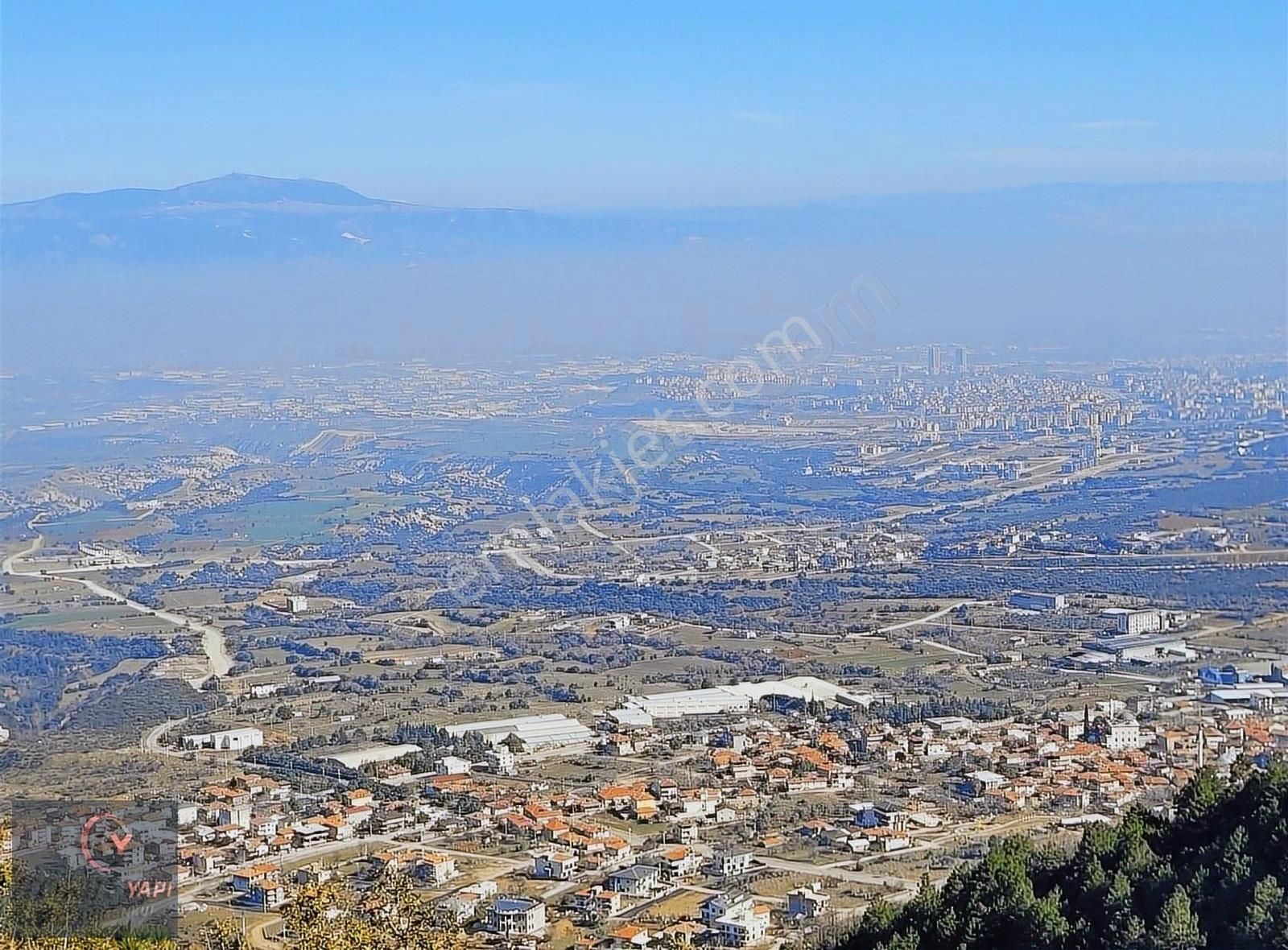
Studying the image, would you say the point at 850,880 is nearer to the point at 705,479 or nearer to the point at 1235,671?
the point at 1235,671

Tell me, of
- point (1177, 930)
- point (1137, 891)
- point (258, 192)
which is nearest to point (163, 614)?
point (1137, 891)

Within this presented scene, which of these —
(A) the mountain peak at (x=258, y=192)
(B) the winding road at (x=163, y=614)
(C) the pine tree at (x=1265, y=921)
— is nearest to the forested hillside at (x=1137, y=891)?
(C) the pine tree at (x=1265, y=921)

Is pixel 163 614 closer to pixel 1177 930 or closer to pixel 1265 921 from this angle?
pixel 1177 930

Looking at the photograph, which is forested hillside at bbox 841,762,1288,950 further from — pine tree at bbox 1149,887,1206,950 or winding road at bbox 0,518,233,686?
winding road at bbox 0,518,233,686

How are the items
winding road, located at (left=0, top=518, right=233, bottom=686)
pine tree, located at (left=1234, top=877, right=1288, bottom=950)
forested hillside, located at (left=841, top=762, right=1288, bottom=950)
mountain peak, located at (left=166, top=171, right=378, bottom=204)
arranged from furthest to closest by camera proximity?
1. mountain peak, located at (left=166, top=171, right=378, bottom=204)
2. winding road, located at (left=0, top=518, right=233, bottom=686)
3. forested hillside, located at (left=841, top=762, right=1288, bottom=950)
4. pine tree, located at (left=1234, top=877, right=1288, bottom=950)

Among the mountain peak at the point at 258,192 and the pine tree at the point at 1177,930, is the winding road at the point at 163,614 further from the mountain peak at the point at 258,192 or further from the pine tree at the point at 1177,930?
the mountain peak at the point at 258,192

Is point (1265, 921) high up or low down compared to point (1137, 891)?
up

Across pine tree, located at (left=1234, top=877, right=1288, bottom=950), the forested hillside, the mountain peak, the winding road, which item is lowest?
the winding road

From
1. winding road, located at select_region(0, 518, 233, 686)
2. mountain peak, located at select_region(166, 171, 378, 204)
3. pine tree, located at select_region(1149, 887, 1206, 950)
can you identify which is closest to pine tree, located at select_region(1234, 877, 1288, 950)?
pine tree, located at select_region(1149, 887, 1206, 950)

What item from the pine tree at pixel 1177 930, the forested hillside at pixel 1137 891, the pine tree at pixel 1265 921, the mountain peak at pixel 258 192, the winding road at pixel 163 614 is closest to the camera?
the pine tree at pixel 1265 921
